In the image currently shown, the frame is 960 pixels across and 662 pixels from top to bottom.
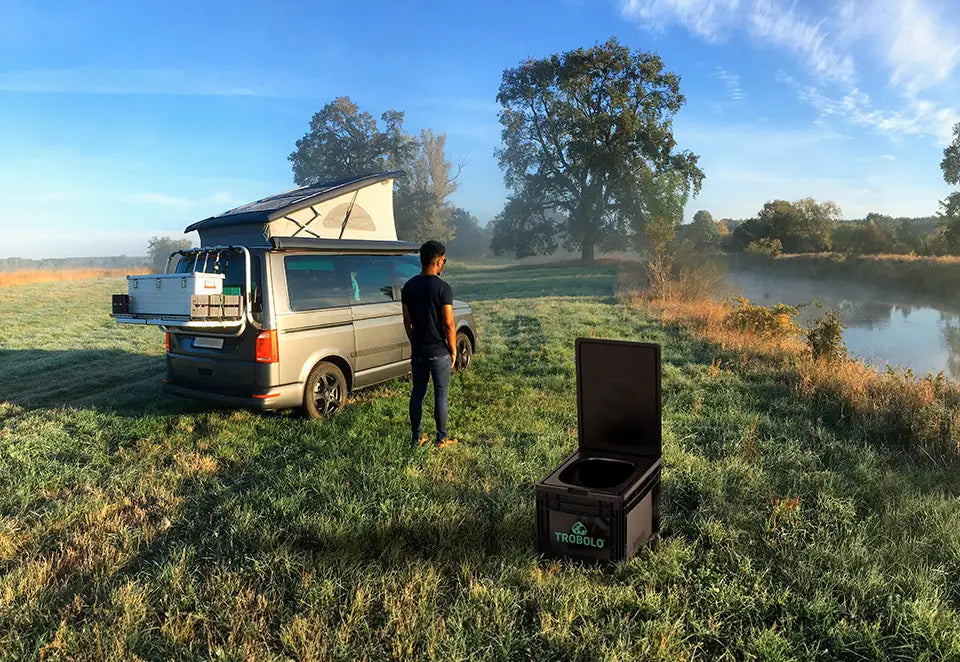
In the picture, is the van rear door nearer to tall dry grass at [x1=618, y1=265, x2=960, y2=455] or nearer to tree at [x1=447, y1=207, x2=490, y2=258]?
tall dry grass at [x1=618, y1=265, x2=960, y2=455]

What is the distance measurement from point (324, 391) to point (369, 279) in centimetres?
153

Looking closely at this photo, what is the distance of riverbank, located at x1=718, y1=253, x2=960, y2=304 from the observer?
24417mm

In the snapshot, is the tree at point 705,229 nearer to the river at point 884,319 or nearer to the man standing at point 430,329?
the river at point 884,319

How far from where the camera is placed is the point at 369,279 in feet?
21.7

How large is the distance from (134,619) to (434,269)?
3.35m

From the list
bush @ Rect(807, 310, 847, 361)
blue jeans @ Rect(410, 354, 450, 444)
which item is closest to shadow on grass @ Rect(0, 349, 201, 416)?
blue jeans @ Rect(410, 354, 450, 444)

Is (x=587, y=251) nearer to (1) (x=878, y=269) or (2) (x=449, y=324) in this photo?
(1) (x=878, y=269)

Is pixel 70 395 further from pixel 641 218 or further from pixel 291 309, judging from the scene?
pixel 641 218

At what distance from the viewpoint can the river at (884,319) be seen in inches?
525

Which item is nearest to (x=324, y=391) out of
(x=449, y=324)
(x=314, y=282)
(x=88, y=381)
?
(x=314, y=282)

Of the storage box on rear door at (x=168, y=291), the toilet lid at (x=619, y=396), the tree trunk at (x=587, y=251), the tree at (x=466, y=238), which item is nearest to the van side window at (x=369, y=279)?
the storage box on rear door at (x=168, y=291)

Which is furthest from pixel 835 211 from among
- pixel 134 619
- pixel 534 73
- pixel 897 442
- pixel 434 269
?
pixel 134 619

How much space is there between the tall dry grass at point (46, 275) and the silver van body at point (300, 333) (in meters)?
27.2

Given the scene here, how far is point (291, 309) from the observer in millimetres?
5488
